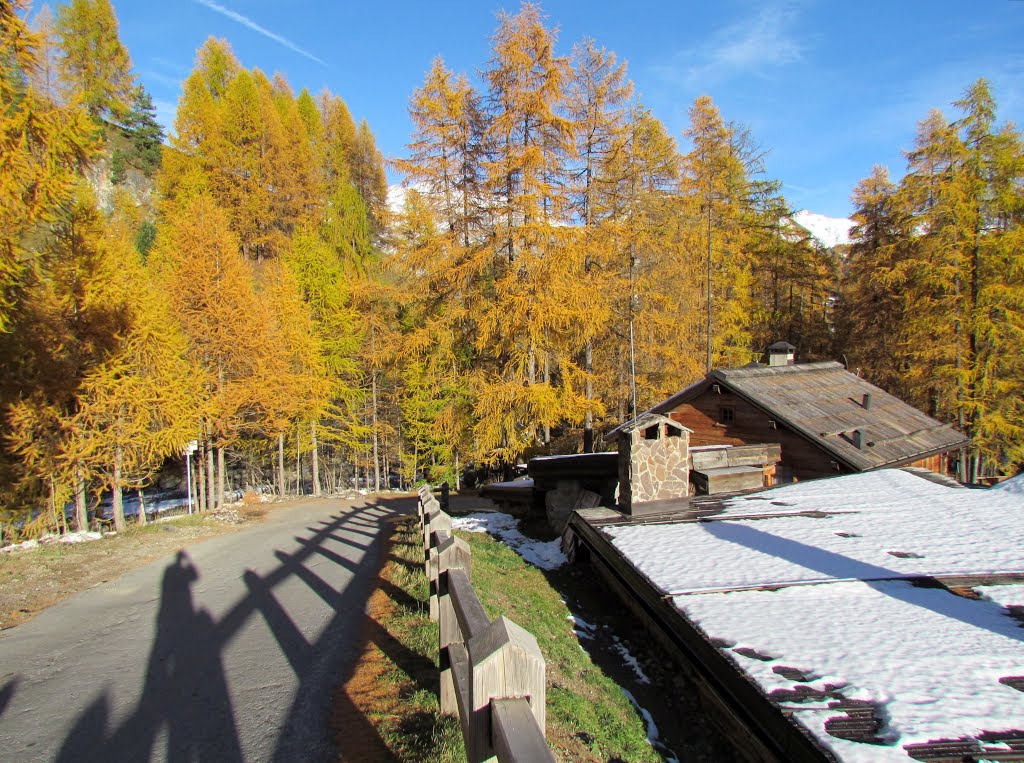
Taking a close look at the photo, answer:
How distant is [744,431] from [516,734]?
13.6 meters

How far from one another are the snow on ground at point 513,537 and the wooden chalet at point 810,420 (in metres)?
5.76

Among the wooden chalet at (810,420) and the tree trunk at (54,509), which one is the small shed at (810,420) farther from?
the tree trunk at (54,509)

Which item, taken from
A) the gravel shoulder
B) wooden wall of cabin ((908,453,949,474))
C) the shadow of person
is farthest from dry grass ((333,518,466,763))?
wooden wall of cabin ((908,453,949,474))

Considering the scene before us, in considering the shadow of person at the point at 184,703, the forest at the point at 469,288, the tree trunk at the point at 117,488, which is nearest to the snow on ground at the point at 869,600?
the shadow of person at the point at 184,703

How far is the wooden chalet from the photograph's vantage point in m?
12.5

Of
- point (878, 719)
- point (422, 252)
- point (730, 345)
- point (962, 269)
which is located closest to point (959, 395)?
point (962, 269)

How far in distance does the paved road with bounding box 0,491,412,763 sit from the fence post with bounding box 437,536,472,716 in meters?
0.64

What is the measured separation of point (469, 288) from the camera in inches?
Result: 699

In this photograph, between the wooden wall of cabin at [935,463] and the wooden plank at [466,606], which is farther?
the wooden wall of cabin at [935,463]

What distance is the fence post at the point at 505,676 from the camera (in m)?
1.98

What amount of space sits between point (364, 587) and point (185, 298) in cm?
1223

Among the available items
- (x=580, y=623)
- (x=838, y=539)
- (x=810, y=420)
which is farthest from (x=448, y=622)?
(x=810, y=420)

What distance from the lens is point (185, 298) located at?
51.0ft

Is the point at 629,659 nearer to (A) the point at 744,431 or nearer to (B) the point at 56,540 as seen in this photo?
(A) the point at 744,431
